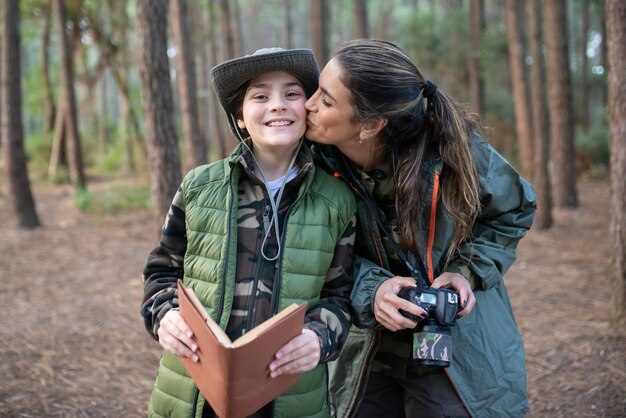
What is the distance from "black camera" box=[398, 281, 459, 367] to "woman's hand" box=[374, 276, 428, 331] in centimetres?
3

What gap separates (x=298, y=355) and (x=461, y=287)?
0.70m

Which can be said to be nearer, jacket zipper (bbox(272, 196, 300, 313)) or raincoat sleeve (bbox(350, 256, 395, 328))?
jacket zipper (bbox(272, 196, 300, 313))

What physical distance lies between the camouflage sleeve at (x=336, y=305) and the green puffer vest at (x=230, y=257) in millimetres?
52

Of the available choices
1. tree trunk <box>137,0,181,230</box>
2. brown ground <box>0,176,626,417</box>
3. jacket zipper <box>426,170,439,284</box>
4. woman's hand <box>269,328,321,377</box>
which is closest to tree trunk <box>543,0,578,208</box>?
brown ground <box>0,176,626,417</box>

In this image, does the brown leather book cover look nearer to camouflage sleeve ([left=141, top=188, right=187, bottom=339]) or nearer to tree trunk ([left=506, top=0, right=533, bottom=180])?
camouflage sleeve ([left=141, top=188, right=187, bottom=339])

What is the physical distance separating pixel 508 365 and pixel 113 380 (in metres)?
3.22

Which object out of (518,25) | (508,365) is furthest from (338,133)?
(518,25)

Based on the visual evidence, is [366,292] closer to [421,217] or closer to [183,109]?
[421,217]

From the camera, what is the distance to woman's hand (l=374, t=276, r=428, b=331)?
189 cm

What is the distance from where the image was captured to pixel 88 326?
17.5 ft

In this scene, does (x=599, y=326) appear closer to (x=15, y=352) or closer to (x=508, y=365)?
(x=508, y=365)

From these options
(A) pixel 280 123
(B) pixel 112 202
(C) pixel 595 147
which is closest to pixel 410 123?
(A) pixel 280 123

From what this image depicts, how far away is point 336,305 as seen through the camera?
1.97 metres

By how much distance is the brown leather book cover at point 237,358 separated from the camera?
1.42 m
